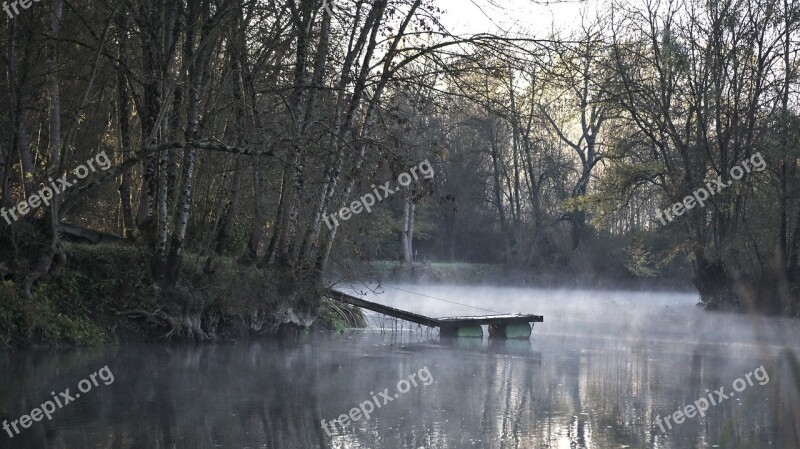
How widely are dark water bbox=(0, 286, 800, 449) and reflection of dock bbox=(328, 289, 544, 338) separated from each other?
1.85 ft

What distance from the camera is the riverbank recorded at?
644 inches

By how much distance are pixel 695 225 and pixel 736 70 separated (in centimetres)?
549

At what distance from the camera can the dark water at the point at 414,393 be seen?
999cm

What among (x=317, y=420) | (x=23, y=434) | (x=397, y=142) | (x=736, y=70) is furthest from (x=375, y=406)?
(x=736, y=70)

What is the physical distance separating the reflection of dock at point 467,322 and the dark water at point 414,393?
565 millimetres

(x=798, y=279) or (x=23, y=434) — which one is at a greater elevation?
(x=798, y=279)

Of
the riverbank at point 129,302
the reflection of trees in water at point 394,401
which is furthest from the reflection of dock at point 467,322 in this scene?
the reflection of trees in water at point 394,401

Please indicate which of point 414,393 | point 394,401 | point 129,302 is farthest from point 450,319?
point 394,401

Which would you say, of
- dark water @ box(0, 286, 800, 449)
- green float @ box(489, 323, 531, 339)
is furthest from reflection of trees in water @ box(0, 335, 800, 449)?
green float @ box(489, 323, 531, 339)

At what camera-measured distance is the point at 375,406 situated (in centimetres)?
1198

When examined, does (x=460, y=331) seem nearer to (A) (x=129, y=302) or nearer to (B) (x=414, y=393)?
(A) (x=129, y=302)

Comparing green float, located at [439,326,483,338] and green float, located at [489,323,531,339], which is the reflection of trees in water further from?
green float, located at [439,326,483,338]

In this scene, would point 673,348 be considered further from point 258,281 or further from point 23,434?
point 23,434

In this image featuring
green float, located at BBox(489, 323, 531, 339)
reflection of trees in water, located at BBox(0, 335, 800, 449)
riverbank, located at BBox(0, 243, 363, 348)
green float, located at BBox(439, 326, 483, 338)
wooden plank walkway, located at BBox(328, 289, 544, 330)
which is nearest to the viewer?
reflection of trees in water, located at BBox(0, 335, 800, 449)
